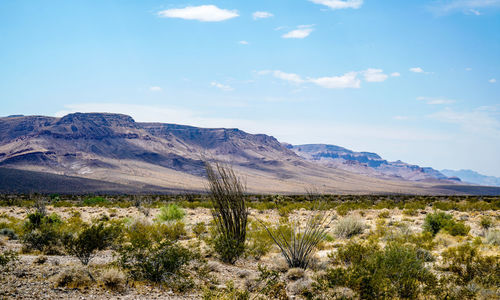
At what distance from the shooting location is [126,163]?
418 ft

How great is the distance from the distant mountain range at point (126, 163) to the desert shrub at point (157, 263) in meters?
70.7

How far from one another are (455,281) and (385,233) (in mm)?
7185

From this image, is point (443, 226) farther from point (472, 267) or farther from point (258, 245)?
point (258, 245)

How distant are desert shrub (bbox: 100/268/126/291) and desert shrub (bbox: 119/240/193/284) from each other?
1.35 ft

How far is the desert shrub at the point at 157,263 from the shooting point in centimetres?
833

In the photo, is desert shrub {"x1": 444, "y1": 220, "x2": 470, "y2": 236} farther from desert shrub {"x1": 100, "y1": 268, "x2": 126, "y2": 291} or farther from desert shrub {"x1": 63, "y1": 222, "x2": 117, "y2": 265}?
desert shrub {"x1": 63, "y1": 222, "x2": 117, "y2": 265}

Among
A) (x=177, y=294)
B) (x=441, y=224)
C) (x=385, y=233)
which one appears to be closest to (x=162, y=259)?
(x=177, y=294)

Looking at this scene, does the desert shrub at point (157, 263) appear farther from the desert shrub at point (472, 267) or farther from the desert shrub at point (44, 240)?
the desert shrub at point (472, 267)

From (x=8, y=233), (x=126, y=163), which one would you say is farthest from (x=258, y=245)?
(x=126, y=163)

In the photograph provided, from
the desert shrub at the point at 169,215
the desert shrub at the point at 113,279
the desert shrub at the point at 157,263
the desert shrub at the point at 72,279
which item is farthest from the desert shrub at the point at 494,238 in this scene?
the desert shrub at the point at 169,215

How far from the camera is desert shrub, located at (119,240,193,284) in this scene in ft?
27.3

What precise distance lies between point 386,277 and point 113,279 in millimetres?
6072

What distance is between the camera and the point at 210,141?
19812 centimetres

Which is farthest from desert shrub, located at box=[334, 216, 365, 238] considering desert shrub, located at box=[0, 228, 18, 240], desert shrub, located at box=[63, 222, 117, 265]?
desert shrub, located at box=[0, 228, 18, 240]
